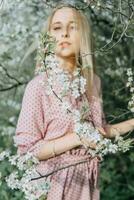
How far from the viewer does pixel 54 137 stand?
148 inches

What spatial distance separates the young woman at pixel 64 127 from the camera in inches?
146

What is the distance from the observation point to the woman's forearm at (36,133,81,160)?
3650 mm

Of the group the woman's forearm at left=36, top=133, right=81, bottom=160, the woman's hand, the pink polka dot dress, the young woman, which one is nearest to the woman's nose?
the young woman

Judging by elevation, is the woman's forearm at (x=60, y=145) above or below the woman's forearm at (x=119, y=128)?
below

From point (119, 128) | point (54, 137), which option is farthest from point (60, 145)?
point (119, 128)

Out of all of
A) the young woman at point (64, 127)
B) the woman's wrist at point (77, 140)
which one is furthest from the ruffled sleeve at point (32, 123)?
the woman's wrist at point (77, 140)

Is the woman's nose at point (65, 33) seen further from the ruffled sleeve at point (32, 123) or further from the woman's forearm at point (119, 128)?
the woman's forearm at point (119, 128)

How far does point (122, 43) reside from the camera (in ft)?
21.8

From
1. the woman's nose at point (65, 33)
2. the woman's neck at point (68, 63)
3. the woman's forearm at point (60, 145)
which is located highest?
the woman's nose at point (65, 33)

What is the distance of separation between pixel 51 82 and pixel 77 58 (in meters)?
0.38

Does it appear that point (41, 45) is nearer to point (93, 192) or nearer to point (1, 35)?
point (93, 192)

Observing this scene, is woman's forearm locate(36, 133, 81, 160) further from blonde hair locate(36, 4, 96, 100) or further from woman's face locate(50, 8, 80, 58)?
woman's face locate(50, 8, 80, 58)

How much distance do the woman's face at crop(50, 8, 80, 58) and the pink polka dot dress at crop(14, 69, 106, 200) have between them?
20 cm

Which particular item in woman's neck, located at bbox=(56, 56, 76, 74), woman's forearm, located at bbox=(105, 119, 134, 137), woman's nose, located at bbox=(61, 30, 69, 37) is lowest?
woman's forearm, located at bbox=(105, 119, 134, 137)
